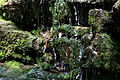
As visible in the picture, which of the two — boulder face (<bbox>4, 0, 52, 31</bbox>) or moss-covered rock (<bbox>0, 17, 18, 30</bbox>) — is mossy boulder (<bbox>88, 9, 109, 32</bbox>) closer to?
boulder face (<bbox>4, 0, 52, 31</bbox>)

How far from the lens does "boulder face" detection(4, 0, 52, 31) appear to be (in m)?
10.2

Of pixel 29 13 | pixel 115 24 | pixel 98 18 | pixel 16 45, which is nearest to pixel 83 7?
pixel 98 18

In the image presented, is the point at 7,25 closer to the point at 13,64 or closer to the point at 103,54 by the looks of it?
the point at 13,64

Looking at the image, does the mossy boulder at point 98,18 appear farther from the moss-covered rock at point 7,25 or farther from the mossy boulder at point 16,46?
the moss-covered rock at point 7,25

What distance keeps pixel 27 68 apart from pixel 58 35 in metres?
1.63

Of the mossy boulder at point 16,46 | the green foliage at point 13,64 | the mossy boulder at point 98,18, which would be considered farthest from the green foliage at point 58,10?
the green foliage at point 13,64

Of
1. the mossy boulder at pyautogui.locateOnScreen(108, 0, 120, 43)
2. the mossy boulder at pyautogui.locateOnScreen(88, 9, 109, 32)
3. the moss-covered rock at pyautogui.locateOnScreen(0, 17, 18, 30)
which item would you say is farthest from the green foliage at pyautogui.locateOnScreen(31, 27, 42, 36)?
the mossy boulder at pyautogui.locateOnScreen(108, 0, 120, 43)

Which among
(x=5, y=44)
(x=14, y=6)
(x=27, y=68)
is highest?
(x=14, y=6)

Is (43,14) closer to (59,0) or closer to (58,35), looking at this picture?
(59,0)

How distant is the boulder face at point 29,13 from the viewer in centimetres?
1019

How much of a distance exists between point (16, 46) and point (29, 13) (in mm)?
1825

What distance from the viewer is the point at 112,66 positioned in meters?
7.07

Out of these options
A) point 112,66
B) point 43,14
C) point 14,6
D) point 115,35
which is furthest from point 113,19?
point 14,6

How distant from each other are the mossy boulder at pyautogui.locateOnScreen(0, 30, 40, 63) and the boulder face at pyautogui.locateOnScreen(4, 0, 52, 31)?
48.1 inches
